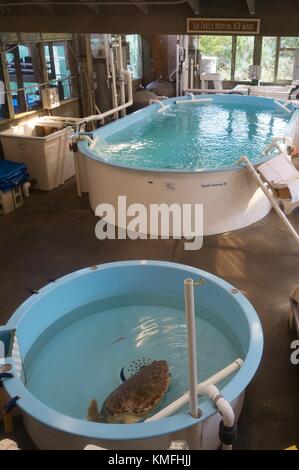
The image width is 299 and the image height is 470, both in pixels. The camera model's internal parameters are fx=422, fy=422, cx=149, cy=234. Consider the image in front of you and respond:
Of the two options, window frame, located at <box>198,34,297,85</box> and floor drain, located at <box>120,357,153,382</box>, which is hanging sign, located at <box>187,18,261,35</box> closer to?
floor drain, located at <box>120,357,153,382</box>

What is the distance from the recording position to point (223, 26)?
423 centimetres

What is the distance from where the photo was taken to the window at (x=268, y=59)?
11.2 metres

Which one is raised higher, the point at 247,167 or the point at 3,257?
the point at 247,167

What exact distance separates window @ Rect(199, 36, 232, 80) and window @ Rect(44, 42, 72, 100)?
494 centimetres

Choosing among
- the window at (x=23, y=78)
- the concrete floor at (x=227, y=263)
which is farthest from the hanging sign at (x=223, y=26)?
the window at (x=23, y=78)

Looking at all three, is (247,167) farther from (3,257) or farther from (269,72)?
(269,72)

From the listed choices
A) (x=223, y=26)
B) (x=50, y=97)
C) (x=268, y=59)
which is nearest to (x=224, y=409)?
(x=223, y=26)

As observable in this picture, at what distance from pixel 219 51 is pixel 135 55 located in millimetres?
2553

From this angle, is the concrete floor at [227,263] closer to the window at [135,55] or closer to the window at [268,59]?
the window at [135,55]

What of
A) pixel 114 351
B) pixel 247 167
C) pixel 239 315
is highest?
pixel 247 167

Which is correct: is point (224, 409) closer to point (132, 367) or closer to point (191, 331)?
point (191, 331)

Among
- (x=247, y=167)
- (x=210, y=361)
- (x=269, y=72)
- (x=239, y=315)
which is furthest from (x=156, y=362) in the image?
(x=269, y=72)
